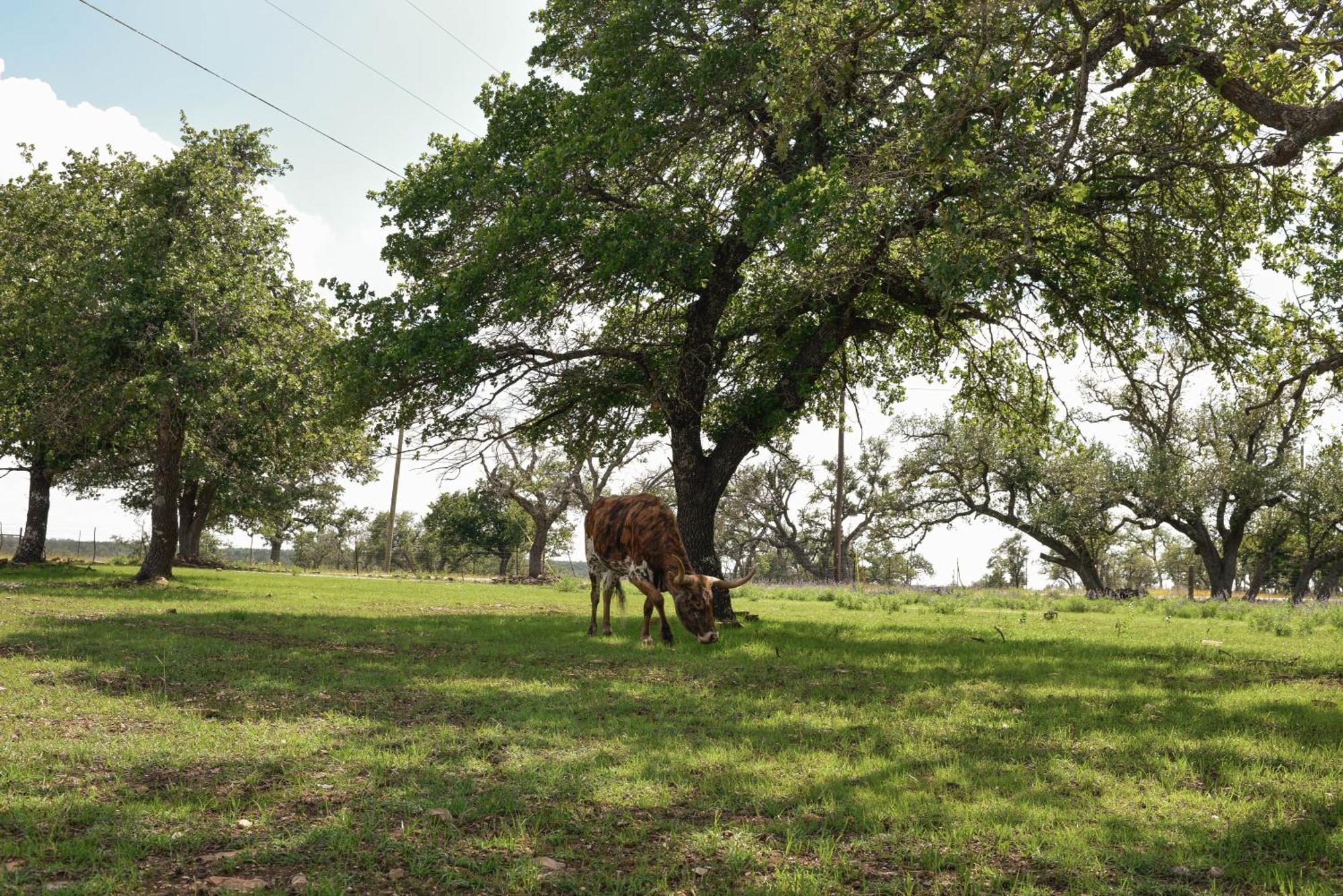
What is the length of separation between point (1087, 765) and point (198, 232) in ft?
80.1

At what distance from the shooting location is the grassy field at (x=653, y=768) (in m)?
4.56

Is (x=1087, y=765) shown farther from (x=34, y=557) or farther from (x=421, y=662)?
(x=34, y=557)

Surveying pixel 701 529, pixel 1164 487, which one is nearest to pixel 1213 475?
pixel 1164 487

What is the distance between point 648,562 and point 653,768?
8260 mm

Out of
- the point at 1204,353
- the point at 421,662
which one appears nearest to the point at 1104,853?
the point at 421,662

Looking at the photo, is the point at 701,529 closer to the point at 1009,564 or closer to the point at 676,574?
the point at 676,574

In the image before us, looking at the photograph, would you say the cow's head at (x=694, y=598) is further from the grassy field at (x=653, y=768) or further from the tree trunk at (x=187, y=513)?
the tree trunk at (x=187, y=513)

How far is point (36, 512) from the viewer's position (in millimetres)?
33344

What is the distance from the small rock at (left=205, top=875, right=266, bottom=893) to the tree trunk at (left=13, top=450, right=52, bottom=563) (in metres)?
35.3

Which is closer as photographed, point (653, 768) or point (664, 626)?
point (653, 768)

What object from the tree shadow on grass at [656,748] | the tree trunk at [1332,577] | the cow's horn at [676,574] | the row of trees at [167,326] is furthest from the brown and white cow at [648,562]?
→ the tree trunk at [1332,577]

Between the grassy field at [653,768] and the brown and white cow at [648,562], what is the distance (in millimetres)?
895

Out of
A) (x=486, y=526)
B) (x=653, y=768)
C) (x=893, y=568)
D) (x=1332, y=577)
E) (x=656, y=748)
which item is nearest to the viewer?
(x=653, y=768)

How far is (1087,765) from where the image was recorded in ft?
21.9
